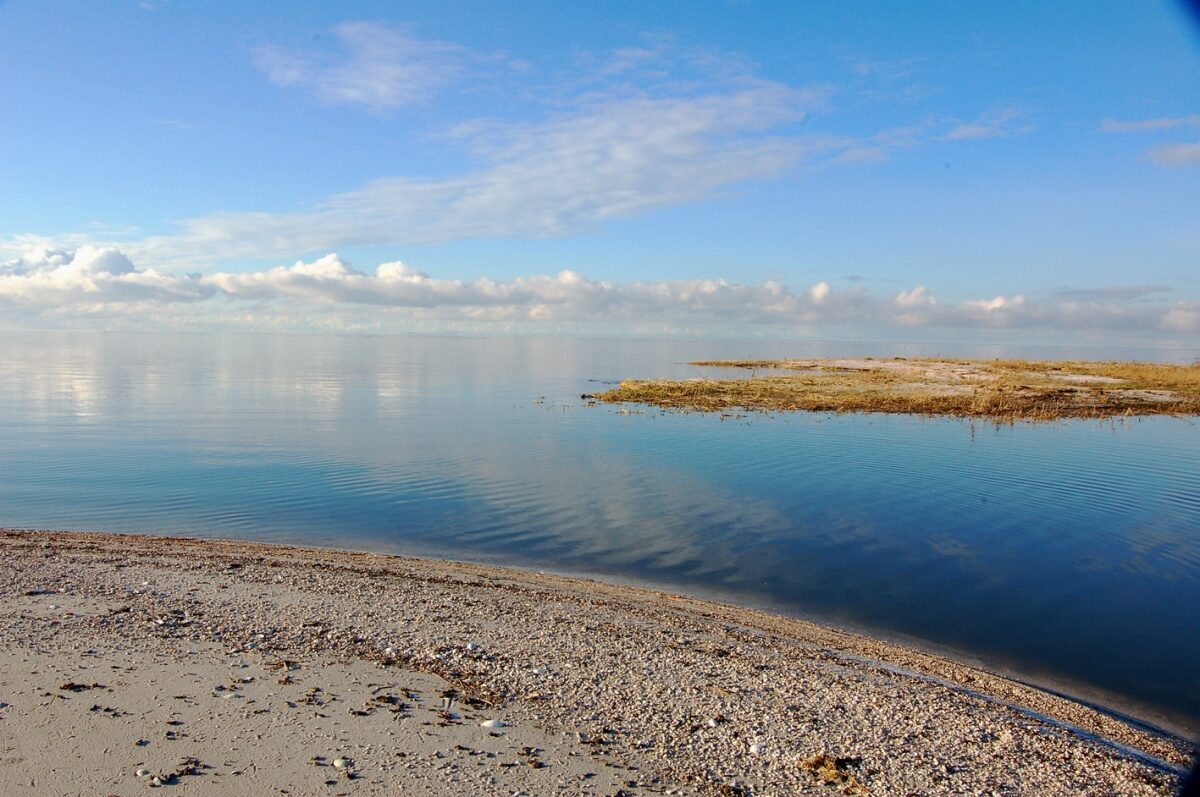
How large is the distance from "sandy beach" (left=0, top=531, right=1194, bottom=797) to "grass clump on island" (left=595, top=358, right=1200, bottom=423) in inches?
1534

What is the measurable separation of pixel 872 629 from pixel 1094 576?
23.5 ft

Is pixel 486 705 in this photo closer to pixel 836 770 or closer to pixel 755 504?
pixel 836 770

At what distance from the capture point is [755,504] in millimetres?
25469

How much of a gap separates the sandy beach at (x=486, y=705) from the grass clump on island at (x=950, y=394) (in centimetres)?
3897

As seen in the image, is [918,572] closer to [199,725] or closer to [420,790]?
[420,790]

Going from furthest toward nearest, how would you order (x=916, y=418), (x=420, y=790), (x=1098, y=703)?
(x=916, y=418)
(x=1098, y=703)
(x=420, y=790)

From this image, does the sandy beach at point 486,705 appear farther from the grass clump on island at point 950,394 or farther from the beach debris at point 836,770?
the grass clump on island at point 950,394

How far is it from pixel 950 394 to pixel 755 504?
39.7 meters

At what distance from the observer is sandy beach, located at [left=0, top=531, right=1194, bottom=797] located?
822 centimetres

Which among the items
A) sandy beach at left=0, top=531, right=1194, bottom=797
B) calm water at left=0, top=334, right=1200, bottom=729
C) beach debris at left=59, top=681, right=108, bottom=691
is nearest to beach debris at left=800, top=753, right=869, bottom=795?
sandy beach at left=0, top=531, right=1194, bottom=797

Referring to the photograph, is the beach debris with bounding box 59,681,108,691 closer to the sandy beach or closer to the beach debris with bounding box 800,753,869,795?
the sandy beach

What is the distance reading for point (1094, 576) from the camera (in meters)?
18.5

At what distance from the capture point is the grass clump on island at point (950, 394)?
5162cm

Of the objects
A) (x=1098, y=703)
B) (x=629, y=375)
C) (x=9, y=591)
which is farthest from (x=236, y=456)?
(x=629, y=375)
